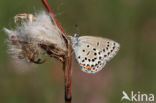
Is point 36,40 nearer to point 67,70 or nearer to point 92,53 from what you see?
point 67,70

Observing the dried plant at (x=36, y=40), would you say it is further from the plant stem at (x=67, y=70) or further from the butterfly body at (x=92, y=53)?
the butterfly body at (x=92, y=53)

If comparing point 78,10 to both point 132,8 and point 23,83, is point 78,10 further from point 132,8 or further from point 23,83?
point 23,83

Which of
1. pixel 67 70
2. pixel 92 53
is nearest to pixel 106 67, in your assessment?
pixel 92 53

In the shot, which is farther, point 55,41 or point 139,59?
point 139,59

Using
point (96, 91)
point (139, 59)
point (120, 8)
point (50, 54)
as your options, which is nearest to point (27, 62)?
point (50, 54)

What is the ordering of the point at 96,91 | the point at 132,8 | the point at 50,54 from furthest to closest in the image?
the point at 132,8, the point at 96,91, the point at 50,54

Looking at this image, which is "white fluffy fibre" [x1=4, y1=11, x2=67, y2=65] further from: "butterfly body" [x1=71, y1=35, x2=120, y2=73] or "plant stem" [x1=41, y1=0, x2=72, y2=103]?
"butterfly body" [x1=71, y1=35, x2=120, y2=73]
